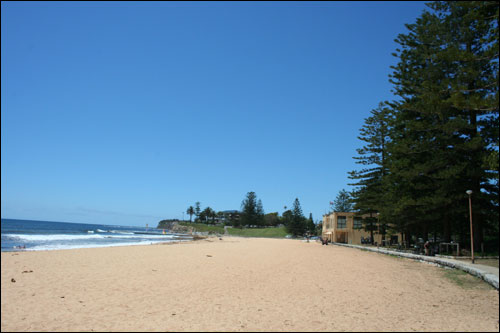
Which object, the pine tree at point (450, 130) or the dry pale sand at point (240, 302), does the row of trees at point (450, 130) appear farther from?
the dry pale sand at point (240, 302)

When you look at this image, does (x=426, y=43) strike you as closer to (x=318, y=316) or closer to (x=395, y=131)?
(x=395, y=131)

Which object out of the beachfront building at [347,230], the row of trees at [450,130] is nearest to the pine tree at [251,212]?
the beachfront building at [347,230]

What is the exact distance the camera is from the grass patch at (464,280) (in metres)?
8.78

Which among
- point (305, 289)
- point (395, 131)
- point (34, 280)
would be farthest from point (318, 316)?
point (395, 131)

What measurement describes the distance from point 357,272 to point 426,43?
1438 centimetres

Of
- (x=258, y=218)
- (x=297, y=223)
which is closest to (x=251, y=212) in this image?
(x=258, y=218)

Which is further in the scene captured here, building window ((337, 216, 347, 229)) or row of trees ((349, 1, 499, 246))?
building window ((337, 216, 347, 229))

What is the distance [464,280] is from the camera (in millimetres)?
9641

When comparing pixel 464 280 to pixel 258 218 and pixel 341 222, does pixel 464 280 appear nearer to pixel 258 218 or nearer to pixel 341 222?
pixel 341 222

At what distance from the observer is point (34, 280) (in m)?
9.02

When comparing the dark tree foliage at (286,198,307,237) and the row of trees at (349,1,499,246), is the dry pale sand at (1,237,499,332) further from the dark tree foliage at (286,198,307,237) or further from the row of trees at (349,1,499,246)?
the dark tree foliage at (286,198,307,237)

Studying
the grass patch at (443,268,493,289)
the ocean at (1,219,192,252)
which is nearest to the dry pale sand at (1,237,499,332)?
the grass patch at (443,268,493,289)

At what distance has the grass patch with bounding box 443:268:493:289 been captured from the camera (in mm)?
8776

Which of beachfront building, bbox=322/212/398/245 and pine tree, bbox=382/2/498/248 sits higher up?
pine tree, bbox=382/2/498/248
